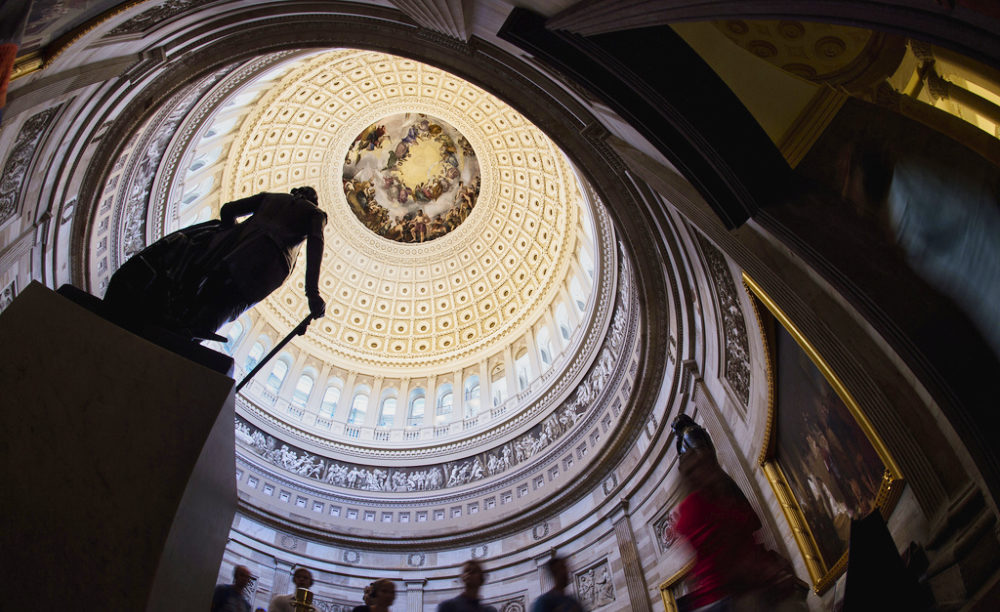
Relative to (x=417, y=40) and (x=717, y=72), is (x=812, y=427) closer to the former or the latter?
(x=717, y=72)

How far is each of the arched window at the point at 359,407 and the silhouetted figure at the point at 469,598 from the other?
18.8 metres

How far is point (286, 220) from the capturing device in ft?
16.1

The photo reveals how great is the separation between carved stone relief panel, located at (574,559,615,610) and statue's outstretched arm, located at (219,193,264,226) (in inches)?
460

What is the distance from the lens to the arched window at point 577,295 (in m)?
20.0

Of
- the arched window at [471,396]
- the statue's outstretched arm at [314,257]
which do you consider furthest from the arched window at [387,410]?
the statue's outstretched arm at [314,257]

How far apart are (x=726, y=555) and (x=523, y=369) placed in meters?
18.6

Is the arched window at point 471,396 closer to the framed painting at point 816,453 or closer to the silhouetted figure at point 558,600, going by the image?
the framed painting at point 816,453

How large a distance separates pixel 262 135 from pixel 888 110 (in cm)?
2357

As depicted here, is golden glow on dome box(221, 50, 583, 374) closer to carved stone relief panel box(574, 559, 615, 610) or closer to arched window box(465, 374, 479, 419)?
arched window box(465, 374, 479, 419)

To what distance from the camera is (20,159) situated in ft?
26.9

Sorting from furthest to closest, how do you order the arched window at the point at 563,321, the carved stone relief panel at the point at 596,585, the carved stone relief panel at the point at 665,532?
the arched window at the point at 563,321 → the carved stone relief panel at the point at 596,585 → the carved stone relief panel at the point at 665,532

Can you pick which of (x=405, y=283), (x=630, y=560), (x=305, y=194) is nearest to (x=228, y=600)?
(x=305, y=194)

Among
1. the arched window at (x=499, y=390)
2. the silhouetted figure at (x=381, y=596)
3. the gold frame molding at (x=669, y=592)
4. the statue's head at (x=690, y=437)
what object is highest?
the arched window at (x=499, y=390)

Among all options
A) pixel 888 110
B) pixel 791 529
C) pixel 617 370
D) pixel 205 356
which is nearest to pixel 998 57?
pixel 888 110
